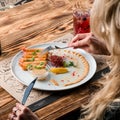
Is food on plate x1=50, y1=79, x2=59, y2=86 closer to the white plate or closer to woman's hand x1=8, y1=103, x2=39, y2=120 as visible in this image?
the white plate

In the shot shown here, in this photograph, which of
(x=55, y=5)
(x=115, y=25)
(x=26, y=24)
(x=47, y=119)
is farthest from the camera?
(x=55, y=5)

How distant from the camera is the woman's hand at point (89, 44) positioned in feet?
5.50

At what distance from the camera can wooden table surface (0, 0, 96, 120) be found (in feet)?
4.77

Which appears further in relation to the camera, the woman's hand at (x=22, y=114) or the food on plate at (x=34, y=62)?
the food on plate at (x=34, y=62)

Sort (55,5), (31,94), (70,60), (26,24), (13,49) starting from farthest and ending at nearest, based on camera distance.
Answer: (55,5)
(26,24)
(13,49)
(70,60)
(31,94)

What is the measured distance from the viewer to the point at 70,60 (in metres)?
1.65

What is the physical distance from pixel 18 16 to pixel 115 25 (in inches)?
37.7

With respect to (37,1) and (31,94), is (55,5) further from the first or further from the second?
(31,94)

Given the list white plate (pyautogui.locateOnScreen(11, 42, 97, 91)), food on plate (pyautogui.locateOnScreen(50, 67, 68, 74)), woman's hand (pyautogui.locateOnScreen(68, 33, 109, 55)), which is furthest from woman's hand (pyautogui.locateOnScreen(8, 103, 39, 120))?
woman's hand (pyautogui.locateOnScreen(68, 33, 109, 55))

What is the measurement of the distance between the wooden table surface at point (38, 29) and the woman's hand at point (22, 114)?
0.15 ft

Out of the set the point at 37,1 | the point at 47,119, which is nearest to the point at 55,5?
the point at 37,1

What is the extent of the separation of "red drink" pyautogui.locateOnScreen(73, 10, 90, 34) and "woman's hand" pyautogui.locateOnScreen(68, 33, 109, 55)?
9 centimetres

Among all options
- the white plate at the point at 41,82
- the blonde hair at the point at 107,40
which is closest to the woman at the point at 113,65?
the blonde hair at the point at 107,40

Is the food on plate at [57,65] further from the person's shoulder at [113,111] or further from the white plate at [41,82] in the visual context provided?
the person's shoulder at [113,111]
